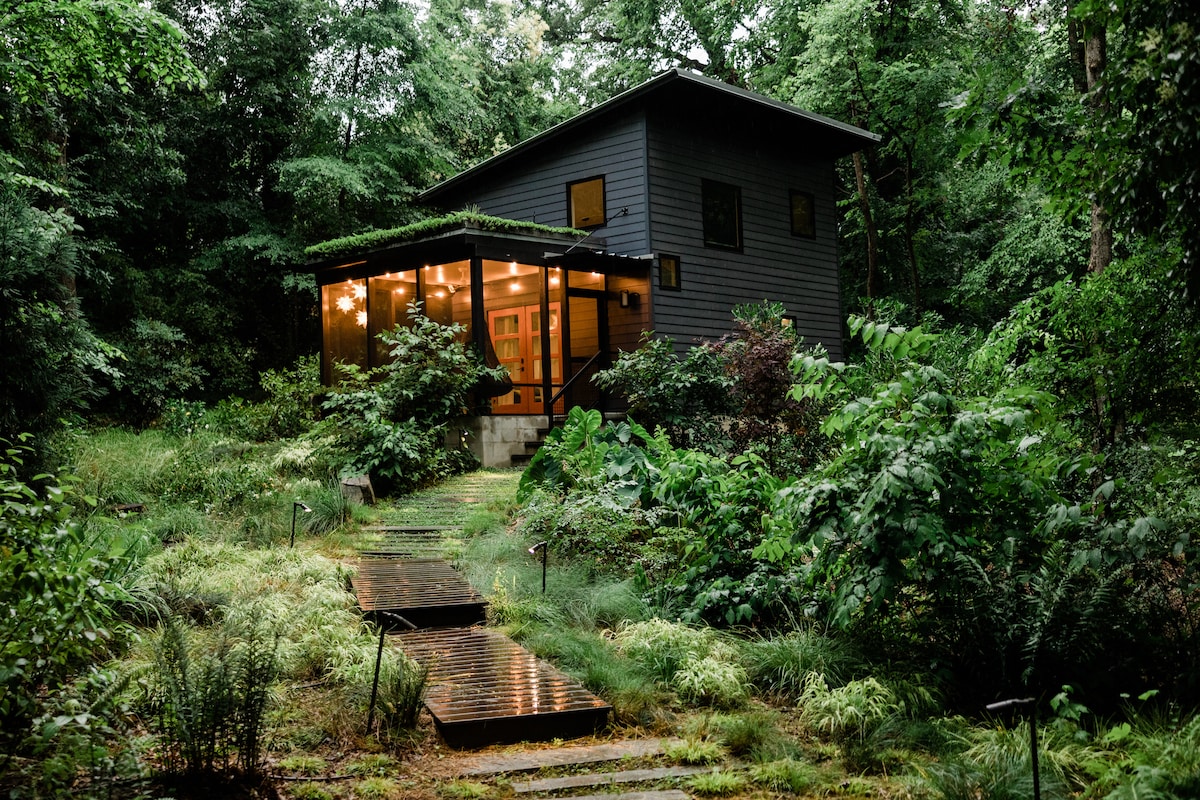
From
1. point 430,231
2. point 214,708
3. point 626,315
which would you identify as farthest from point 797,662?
point 626,315

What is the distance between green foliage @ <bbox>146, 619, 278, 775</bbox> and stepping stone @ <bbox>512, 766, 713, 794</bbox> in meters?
1.10

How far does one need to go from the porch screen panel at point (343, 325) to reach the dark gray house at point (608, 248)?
0.03 metres

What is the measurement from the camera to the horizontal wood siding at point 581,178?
15.5 m

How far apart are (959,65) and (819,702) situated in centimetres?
1754

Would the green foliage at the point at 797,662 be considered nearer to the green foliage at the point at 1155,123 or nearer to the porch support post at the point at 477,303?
the green foliage at the point at 1155,123

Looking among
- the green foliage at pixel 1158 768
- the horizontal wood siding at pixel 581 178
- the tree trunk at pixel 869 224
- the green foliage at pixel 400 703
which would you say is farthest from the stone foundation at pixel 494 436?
the green foliage at pixel 1158 768

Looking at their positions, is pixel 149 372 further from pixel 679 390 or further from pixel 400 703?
pixel 400 703

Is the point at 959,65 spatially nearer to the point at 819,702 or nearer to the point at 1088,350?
the point at 1088,350

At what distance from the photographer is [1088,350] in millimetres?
6023

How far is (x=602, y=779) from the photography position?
143 inches

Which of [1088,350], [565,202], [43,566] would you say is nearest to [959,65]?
[565,202]

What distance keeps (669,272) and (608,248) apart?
3.99 ft

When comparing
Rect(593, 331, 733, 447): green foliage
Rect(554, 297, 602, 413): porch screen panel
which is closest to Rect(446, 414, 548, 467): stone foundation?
Rect(593, 331, 733, 447): green foliage

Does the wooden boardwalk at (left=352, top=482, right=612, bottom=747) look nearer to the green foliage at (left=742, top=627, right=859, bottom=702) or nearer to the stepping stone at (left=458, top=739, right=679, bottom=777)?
the stepping stone at (left=458, top=739, right=679, bottom=777)
